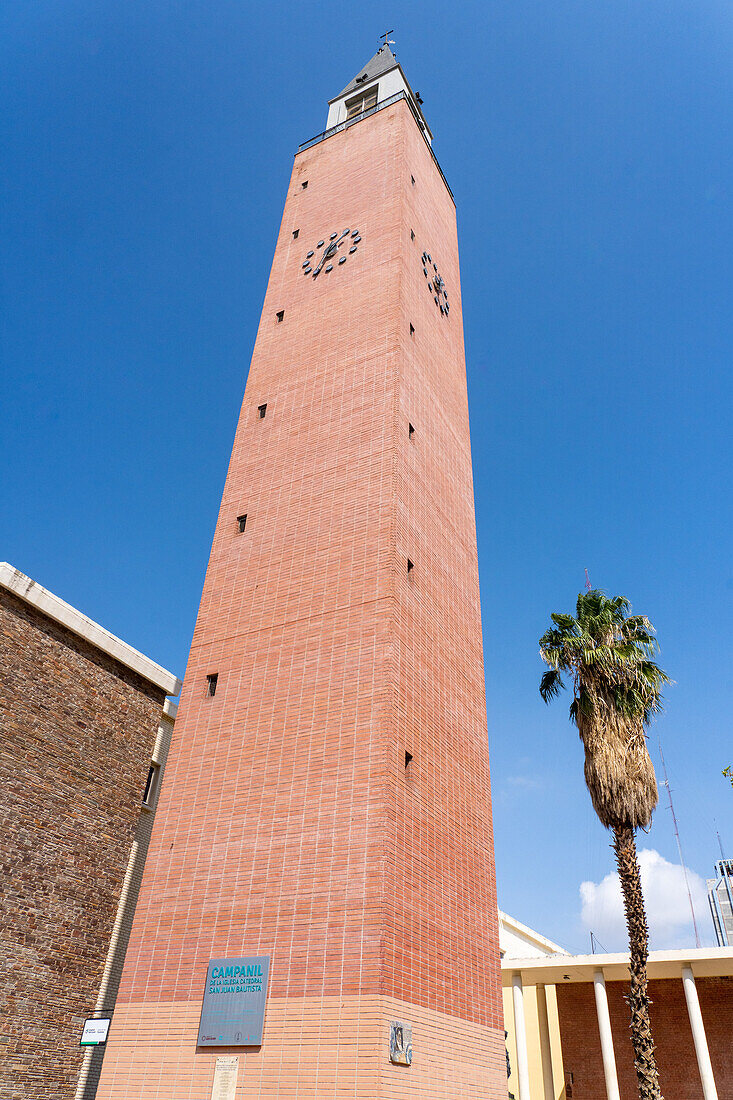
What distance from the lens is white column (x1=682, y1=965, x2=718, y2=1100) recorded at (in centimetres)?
1823

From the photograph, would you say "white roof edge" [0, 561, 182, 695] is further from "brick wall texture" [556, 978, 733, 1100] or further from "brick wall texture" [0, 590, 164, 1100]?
"brick wall texture" [556, 978, 733, 1100]

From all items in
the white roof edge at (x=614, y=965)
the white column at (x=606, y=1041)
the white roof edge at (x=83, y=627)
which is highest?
the white roof edge at (x=83, y=627)

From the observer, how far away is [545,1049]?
21.0m

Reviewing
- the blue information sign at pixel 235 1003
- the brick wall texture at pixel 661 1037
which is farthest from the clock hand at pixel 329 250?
the brick wall texture at pixel 661 1037

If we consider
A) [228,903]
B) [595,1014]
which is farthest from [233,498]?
[595,1014]

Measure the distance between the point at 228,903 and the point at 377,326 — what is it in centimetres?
1211

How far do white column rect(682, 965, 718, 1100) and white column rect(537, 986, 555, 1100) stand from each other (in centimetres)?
366

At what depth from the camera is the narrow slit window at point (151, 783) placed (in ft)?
56.3

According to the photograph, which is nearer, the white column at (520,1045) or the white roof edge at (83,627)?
the white roof edge at (83,627)

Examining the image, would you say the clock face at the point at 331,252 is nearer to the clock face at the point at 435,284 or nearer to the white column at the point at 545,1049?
the clock face at the point at 435,284

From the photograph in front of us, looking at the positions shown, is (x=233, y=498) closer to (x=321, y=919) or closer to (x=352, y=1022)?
(x=321, y=919)

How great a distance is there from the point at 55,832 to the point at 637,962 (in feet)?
37.2

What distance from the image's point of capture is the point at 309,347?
61.1 ft

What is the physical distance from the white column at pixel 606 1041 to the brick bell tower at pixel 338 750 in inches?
297
